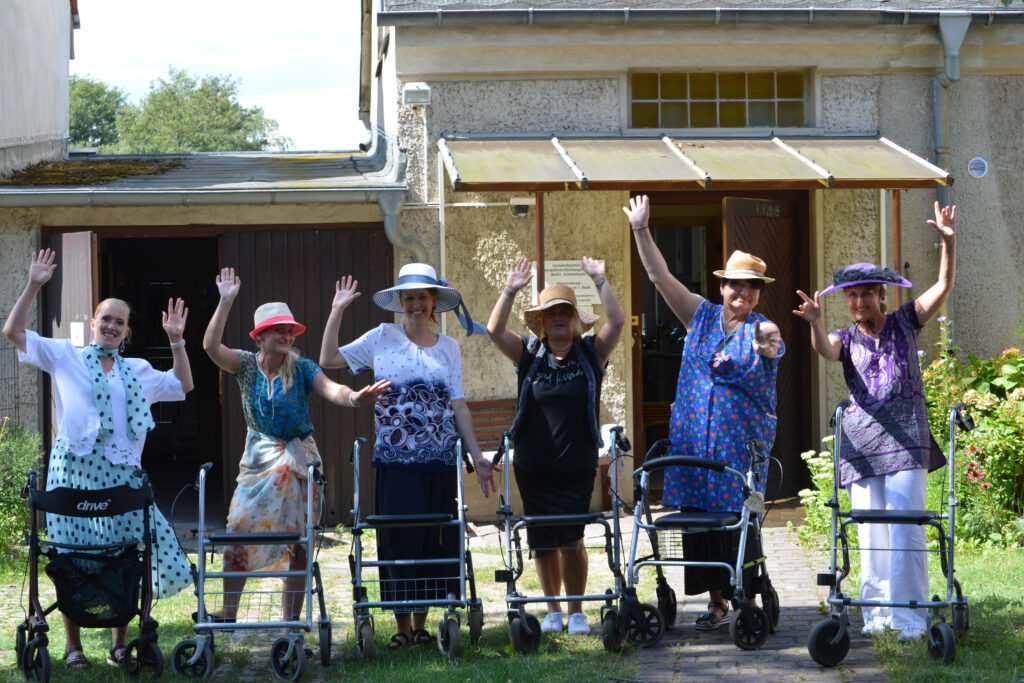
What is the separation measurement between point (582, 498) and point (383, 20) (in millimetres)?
5089

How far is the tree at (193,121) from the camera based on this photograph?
6128cm

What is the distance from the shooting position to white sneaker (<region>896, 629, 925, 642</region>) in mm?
5922

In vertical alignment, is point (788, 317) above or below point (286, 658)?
above

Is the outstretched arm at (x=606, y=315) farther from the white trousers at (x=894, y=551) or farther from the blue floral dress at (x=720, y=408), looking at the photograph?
the white trousers at (x=894, y=551)

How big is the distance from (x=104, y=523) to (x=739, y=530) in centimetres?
297

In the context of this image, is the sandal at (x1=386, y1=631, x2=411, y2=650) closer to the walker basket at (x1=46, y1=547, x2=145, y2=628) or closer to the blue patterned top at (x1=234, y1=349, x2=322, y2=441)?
the blue patterned top at (x1=234, y1=349, x2=322, y2=441)

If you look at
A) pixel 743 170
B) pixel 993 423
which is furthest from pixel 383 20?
pixel 993 423

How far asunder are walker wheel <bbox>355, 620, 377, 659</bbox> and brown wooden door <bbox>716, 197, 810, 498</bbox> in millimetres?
5403

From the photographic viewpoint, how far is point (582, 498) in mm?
6188

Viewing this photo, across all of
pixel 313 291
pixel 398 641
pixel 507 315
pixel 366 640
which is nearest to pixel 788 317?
pixel 313 291

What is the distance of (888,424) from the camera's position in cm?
595

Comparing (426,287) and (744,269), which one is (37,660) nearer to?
(426,287)

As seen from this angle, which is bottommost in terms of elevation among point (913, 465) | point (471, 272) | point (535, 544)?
point (535, 544)

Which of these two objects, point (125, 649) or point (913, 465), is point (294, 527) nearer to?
point (125, 649)
